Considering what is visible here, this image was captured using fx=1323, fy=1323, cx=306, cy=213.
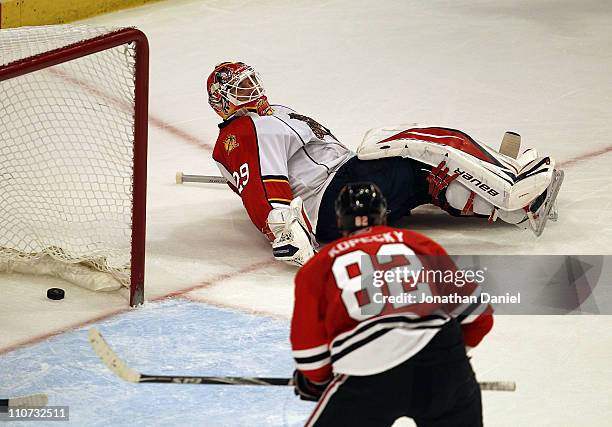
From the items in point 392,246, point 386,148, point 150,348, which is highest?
point 392,246

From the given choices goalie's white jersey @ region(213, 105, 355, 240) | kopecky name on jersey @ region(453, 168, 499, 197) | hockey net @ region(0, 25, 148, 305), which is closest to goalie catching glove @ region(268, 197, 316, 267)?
goalie's white jersey @ region(213, 105, 355, 240)

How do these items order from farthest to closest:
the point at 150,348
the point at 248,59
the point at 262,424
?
the point at 248,59
the point at 150,348
the point at 262,424

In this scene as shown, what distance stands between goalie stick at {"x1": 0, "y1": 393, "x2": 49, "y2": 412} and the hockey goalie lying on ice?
111 centimetres

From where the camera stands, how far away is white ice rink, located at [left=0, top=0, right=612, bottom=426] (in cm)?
323

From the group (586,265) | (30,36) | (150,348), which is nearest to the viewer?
(150,348)

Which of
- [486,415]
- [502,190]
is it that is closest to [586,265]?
[502,190]

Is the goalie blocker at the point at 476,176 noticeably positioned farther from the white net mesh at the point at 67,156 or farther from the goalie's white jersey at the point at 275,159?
the white net mesh at the point at 67,156

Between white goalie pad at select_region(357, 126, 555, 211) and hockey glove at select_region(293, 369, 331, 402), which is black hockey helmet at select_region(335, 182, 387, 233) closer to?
hockey glove at select_region(293, 369, 331, 402)

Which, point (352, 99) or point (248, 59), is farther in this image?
point (248, 59)

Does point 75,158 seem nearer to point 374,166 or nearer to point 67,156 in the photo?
point 67,156

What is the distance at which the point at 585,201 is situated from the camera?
4.57 m

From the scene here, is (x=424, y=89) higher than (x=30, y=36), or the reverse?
(x=30, y=36)

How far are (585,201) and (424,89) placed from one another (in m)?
1.50

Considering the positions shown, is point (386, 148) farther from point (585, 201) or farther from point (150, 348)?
point (150, 348)
